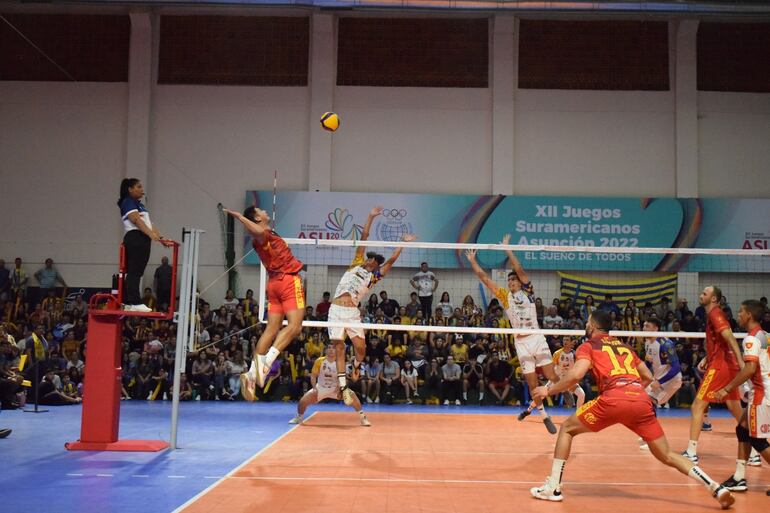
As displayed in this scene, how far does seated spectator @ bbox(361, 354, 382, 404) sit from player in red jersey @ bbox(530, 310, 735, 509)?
11.3 metres

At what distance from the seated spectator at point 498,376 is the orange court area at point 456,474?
563 cm

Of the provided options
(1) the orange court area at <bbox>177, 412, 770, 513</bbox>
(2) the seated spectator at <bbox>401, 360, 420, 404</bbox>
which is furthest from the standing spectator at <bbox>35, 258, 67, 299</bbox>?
(1) the orange court area at <bbox>177, 412, 770, 513</bbox>

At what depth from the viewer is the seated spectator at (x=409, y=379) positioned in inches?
732

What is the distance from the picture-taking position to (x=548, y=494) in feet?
23.6

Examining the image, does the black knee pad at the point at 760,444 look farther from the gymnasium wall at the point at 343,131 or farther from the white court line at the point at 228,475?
the gymnasium wall at the point at 343,131

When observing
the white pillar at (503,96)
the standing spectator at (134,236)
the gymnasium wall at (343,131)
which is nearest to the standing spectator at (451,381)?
the gymnasium wall at (343,131)

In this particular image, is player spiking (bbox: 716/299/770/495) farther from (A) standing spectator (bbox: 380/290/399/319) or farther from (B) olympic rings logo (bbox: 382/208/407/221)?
(B) olympic rings logo (bbox: 382/208/407/221)

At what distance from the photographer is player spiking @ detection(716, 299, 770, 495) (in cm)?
759

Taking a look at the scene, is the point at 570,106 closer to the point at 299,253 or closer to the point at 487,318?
the point at 487,318

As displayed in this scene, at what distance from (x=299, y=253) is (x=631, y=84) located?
11.7 metres

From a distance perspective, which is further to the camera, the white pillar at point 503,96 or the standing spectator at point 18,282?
the white pillar at point 503,96

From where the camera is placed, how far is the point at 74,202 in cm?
2273

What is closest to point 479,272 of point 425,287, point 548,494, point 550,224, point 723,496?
point 548,494

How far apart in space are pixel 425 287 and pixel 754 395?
1364 cm
